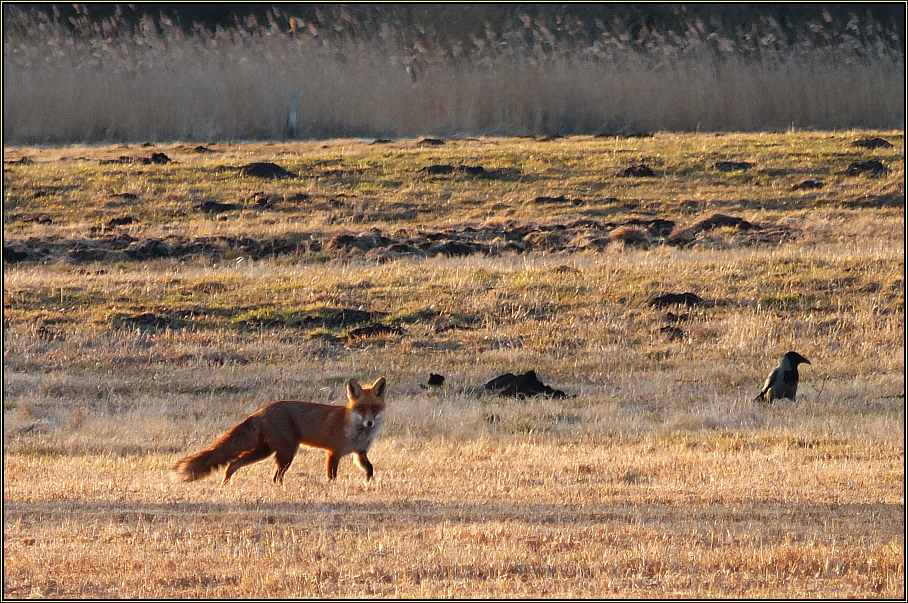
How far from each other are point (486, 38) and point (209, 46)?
418 inches

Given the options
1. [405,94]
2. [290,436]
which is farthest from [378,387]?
[405,94]

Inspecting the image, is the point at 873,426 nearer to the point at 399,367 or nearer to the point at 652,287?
the point at 399,367

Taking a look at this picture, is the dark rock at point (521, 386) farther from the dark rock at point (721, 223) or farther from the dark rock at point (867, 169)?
the dark rock at point (867, 169)

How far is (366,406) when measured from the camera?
884 centimetres

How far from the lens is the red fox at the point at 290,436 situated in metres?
8.94

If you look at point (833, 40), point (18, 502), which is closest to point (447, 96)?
point (833, 40)

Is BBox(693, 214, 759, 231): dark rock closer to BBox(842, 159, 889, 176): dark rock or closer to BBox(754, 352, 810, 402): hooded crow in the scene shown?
BBox(842, 159, 889, 176): dark rock

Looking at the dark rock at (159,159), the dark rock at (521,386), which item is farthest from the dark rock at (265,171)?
the dark rock at (521,386)

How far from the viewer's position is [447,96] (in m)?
42.1

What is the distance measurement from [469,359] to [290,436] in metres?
8.10

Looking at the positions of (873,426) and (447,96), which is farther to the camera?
(447,96)

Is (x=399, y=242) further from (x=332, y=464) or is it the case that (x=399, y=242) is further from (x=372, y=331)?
(x=332, y=464)

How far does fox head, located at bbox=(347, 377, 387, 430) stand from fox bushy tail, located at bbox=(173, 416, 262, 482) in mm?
707

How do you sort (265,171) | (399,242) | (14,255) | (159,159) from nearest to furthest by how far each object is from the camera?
(14,255)
(399,242)
(265,171)
(159,159)
